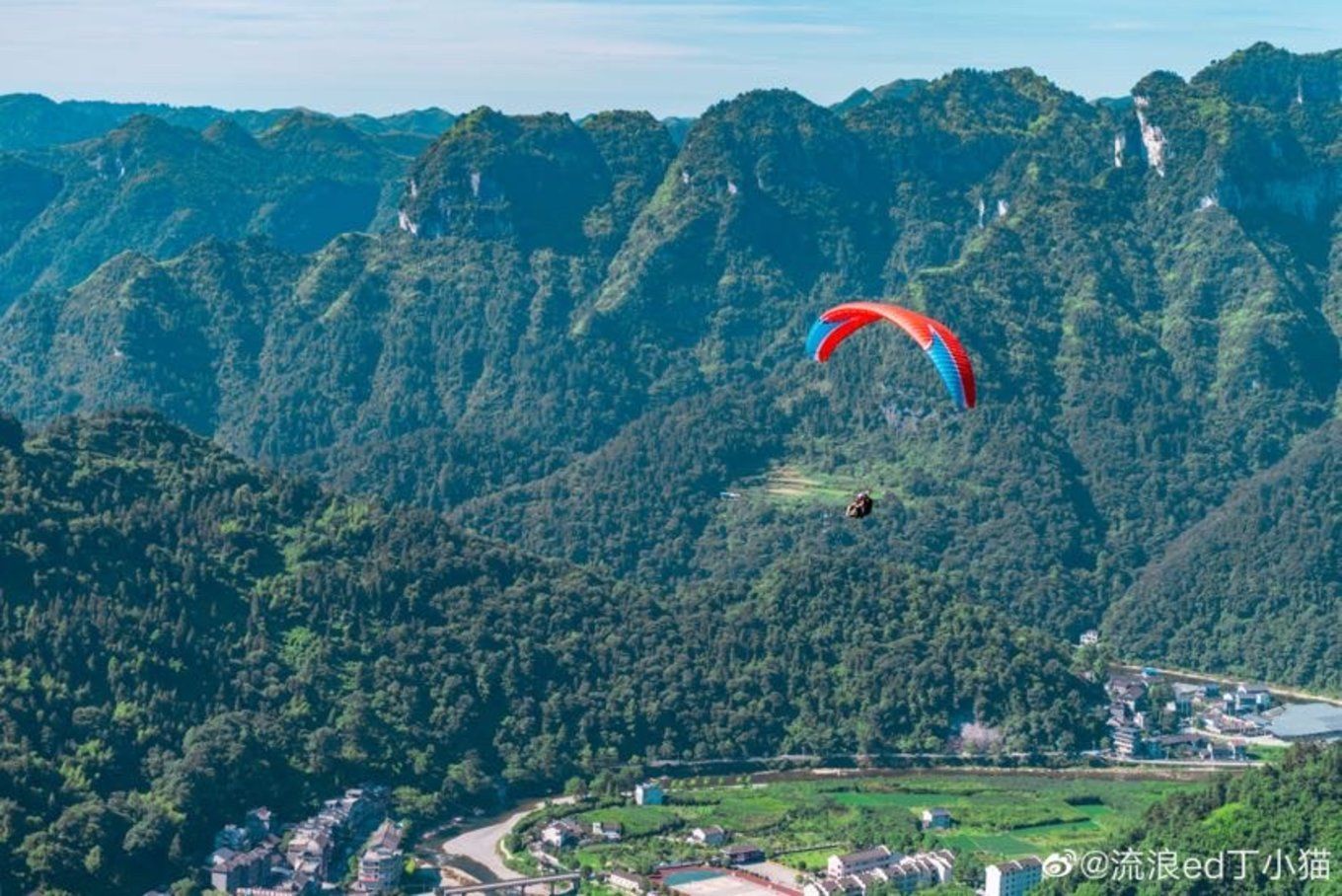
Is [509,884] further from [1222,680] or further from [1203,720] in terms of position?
[1222,680]

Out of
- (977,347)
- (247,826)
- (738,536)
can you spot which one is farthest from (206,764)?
(977,347)

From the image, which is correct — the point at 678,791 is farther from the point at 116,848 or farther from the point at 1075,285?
the point at 1075,285

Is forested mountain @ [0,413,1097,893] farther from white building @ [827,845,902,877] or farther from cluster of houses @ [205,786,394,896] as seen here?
white building @ [827,845,902,877]

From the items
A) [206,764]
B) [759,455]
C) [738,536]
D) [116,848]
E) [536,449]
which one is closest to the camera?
[116,848]

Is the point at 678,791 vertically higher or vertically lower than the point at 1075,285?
lower

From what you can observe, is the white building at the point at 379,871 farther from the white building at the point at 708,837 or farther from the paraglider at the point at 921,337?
the paraglider at the point at 921,337

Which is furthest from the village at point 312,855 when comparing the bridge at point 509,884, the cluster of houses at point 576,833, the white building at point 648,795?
the white building at point 648,795

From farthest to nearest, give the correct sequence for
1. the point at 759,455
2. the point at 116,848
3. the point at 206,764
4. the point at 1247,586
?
the point at 759,455 → the point at 1247,586 → the point at 206,764 → the point at 116,848
